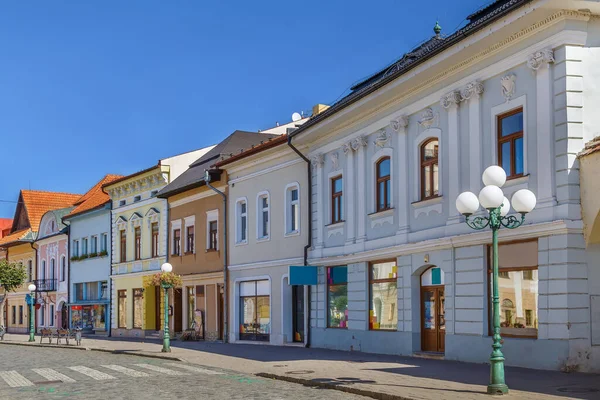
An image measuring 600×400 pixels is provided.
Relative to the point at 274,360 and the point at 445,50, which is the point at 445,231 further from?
the point at 274,360

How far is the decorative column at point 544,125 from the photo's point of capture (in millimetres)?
17114

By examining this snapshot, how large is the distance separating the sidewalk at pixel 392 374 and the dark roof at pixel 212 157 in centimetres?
1183

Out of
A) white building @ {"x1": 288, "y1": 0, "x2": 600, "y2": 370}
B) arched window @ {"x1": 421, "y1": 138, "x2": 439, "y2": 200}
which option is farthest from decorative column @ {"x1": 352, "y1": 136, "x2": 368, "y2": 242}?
arched window @ {"x1": 421, "y1": 138, "x2": 439, "y2": 200}

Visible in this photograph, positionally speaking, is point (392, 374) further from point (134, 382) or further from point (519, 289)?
point (134, 382)

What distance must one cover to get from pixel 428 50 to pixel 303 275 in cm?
871

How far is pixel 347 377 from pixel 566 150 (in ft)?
20.7

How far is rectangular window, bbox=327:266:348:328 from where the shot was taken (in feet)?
86.2

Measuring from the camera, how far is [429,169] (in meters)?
21.8

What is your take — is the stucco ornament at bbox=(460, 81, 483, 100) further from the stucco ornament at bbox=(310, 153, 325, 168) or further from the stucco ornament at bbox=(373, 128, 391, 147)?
the stucco ornament at bbox=(310, 153, 325, 168)

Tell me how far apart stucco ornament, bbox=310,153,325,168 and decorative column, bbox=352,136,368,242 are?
2406 millimetres

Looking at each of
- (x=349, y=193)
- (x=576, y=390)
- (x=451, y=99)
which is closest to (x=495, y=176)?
(x=576, y=390)

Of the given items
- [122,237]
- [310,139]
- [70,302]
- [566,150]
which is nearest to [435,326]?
[566,150]

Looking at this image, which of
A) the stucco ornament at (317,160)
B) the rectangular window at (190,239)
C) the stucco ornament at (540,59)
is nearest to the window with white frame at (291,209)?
the stucco ornament at (317,160)

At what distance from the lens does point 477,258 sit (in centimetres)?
1944
